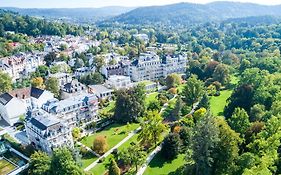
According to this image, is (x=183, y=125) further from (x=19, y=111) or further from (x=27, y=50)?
(x=27, y=50)

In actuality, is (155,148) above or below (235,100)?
below

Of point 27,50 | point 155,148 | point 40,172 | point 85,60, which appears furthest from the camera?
point 27,50

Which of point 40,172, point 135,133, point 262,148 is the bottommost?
point 135,133

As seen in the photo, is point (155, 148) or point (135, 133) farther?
point (135, 133)

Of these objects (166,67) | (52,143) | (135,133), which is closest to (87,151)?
(52,143)

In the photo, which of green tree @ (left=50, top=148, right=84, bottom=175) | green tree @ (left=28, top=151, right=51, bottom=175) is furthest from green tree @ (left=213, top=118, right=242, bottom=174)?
green tree @ (left=28, top=151, right=51, bottom=175)

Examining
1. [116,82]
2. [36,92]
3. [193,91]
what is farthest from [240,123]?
[36,92]

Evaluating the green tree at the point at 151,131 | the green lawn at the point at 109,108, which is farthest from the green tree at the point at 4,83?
the green tree at the point at 151,131

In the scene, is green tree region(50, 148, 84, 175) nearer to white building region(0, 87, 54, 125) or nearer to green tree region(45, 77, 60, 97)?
white building region(0, 87, 54, 125)
